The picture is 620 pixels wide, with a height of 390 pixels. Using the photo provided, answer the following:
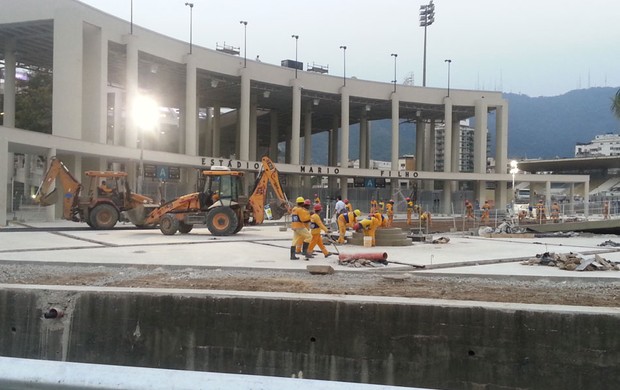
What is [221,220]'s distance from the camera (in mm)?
19750

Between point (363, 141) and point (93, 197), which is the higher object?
point (363, 141)

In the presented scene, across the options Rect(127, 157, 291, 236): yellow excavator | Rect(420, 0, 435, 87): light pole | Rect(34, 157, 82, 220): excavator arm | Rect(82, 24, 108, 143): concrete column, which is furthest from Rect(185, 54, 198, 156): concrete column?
Rect(420, 0, 435, 87): light pole

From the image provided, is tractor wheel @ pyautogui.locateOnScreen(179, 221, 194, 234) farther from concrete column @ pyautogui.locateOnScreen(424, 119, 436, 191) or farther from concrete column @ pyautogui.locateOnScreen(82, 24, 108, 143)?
concrete column @ pyautogui.locateOnScreen(424, 119, 436, 191)

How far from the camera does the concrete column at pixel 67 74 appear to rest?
29.0m

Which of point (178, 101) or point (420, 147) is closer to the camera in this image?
point (178, 101)

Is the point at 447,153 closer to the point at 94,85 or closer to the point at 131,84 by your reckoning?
the point at 131,84

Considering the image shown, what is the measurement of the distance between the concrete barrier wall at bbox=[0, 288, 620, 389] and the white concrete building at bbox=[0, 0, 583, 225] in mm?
18822

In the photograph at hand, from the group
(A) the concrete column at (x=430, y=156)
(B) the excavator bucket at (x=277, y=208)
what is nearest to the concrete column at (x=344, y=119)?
(A) the concrete column at (x=430, y=156)

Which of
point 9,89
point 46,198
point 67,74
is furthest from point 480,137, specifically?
point 46,198

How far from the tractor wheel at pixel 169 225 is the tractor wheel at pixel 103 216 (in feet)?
11.3

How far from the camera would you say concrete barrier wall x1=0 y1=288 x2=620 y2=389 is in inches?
247

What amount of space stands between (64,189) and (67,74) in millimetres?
10154

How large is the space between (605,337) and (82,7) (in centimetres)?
3252

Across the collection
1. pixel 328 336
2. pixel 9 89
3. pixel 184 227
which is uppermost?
pixel 9 89
